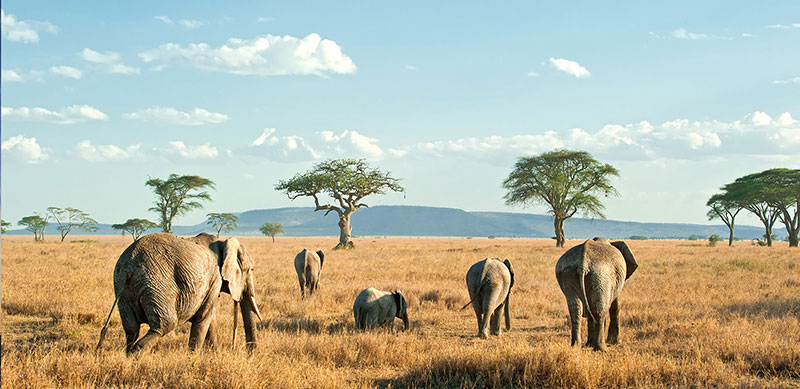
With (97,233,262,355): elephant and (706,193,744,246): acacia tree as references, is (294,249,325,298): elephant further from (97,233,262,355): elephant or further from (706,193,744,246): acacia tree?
(706,193,744,246): acacia tree

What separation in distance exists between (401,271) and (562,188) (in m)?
37.5

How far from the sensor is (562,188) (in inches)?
2131

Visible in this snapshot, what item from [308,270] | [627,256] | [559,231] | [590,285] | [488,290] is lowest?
[308,270]

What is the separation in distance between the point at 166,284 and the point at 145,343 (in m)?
0.67

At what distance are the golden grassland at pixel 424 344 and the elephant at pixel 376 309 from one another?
1.41 ft

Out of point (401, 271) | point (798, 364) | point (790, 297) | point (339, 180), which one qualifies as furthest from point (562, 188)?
point (798, 364)

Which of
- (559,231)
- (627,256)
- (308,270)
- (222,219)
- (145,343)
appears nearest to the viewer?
(145,343)

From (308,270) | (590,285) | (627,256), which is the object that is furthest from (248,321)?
(308,270)

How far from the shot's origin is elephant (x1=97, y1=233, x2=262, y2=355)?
6016mm

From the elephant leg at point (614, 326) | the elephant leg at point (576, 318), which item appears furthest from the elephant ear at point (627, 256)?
the elephant leg at point (576, 318)

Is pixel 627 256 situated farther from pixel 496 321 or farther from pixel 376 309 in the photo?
pixel 376 309

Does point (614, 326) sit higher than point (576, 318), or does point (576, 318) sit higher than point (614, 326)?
point (576, 318)

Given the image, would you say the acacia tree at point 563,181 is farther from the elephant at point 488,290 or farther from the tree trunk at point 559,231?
the elephant at point 488,290

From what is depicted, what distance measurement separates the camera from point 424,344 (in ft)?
26.3
